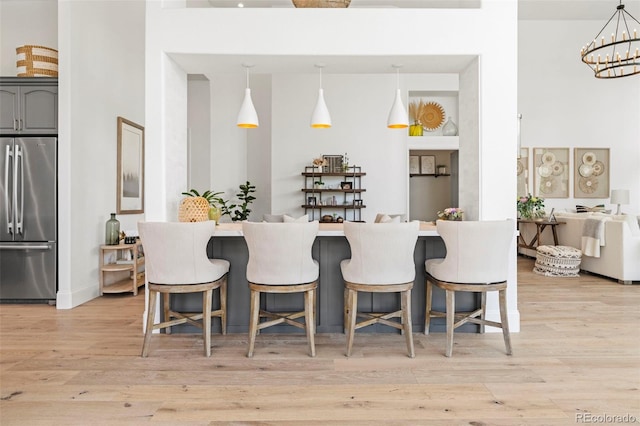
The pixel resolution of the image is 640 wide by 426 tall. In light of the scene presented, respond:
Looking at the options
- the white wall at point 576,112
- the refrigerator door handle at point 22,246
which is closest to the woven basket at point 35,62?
the refrigerator door handle at point 22,246

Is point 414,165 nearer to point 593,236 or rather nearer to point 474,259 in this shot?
point 593,236

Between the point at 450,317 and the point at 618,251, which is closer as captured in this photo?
the point at 450,317

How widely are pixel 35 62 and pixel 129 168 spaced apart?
5.36 feet

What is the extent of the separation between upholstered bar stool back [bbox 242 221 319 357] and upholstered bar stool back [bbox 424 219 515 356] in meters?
0.98

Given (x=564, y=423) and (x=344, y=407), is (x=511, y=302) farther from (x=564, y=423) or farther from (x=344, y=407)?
(x=344, y=407)

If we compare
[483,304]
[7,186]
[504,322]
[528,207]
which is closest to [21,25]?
[7,186]

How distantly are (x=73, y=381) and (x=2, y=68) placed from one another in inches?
157

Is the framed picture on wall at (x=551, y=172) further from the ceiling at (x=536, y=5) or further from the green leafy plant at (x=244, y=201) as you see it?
the green leafy plant at (x=244, y=201)

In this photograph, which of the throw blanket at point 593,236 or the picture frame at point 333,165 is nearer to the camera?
the throw blanket at point 593,236

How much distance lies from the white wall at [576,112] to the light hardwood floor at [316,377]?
19.5 feet

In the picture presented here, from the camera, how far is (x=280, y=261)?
280 cm

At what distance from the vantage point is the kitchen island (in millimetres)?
3402

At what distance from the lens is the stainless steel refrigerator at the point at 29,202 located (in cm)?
411

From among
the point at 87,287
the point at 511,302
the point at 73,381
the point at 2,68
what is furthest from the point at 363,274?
the point at 2,68
